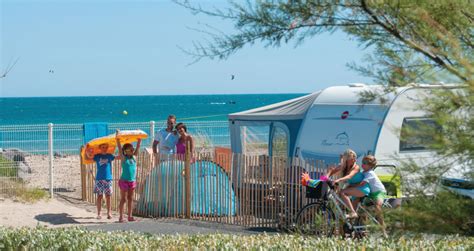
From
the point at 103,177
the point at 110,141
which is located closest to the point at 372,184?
the point at 103,177

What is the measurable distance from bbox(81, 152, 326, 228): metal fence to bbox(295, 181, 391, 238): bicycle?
1.93 feet

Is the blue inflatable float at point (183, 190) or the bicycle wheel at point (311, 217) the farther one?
the blue inflatable float at point (183, 190)

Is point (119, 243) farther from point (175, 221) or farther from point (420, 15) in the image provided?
point (175, 221)

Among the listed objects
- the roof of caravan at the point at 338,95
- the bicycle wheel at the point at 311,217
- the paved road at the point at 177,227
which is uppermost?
the roof of caravan at the point at 338,95

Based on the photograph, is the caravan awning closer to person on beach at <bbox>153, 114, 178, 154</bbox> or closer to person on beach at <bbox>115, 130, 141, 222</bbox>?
person on beach at <bbox>153, 114, 178, 154</bbox>

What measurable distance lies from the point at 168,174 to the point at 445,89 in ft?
33.5

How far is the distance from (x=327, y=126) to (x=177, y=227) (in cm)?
352

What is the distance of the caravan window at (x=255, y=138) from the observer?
57.9 ft

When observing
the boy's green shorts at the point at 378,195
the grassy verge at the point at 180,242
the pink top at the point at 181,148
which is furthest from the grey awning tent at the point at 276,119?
the grassy verge at the point at 180,242

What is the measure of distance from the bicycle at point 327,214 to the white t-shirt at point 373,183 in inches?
8.6

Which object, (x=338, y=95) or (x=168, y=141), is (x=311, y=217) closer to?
(x=338, y=95)

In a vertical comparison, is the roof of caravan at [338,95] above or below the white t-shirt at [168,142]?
above

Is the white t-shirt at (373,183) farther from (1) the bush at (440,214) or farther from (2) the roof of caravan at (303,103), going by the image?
(1) the bush at (440,214)

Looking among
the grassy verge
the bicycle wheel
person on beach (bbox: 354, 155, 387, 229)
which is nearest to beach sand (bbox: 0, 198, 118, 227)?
the bicycle wheel
